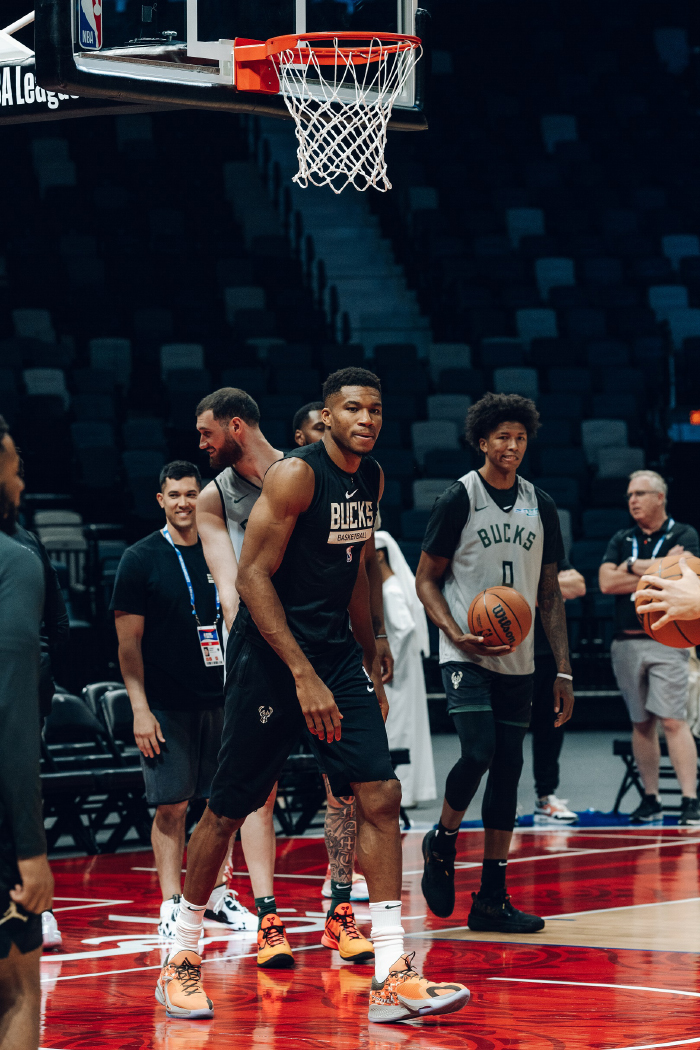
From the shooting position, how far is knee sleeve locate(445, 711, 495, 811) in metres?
5.91

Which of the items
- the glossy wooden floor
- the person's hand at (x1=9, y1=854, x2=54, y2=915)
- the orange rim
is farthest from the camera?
the orange rim

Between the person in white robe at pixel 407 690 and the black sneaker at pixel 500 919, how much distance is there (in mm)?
3605

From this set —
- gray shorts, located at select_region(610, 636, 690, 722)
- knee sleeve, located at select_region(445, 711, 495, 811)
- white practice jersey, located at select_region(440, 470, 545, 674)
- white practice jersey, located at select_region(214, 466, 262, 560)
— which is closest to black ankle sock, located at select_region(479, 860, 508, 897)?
knee sleeve, located at select_region(445, 711, 495, 811)

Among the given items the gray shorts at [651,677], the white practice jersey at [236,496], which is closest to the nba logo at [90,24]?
the white practice jersey at [236,496]

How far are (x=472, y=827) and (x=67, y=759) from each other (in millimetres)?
2576

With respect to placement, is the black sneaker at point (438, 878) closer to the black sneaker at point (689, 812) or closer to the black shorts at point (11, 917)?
the black shorts at point (11, 917)

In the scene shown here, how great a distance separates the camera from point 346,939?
557 centimetres

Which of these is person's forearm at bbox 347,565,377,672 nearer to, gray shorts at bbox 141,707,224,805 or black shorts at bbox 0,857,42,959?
gray shorts at bbox 141,707,224,805

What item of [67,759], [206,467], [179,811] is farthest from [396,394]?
[179,811]

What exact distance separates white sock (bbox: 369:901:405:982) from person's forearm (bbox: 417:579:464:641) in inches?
63.5

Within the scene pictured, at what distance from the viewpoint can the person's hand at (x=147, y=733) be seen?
19.8 ft

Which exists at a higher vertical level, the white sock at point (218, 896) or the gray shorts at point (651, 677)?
the gray shorts at point (651, 677)

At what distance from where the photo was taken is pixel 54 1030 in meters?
4.56

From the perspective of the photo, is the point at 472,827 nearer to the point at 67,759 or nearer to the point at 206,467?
the point at 67,759
